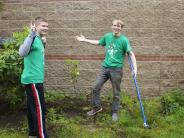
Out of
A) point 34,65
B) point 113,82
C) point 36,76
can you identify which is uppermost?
point 34,65

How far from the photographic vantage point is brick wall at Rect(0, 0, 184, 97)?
30.9 ft

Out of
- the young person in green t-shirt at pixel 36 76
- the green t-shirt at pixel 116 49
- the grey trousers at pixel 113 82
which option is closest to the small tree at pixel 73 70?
the grey trousers at pixel 113 82

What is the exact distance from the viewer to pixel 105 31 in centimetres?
958

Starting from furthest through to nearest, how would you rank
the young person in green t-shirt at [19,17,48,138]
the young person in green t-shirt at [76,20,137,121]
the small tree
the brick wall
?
1. the brick wall
2. the small tree
3. the young person in green t-shirt at [76,20,137,121]
4. the young person in green t-shirt at [19,17,48,138]

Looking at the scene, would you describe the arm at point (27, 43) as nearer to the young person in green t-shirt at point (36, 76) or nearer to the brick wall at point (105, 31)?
the young person in green t-shirt at point (36, 76)

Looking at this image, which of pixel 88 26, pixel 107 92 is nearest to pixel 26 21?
pixel 88 26

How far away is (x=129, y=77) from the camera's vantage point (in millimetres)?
9656

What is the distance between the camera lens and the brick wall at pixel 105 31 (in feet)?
30.9

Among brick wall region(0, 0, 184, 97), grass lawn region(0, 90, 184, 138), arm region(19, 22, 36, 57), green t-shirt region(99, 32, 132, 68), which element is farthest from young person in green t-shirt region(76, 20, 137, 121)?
arm region(19, 22, 36, 57)

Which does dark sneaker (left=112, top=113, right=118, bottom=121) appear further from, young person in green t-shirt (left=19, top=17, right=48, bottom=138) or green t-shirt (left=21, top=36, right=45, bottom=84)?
green t-shirt (left=21, top=36, right=45, bottom=84)

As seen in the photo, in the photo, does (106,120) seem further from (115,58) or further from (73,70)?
(73,70)

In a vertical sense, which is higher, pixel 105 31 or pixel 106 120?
pixel 105 31

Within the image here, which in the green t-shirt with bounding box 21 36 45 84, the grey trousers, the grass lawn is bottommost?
the grass lawn

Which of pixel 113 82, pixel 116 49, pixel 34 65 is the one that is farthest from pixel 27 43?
pixel 113 82
